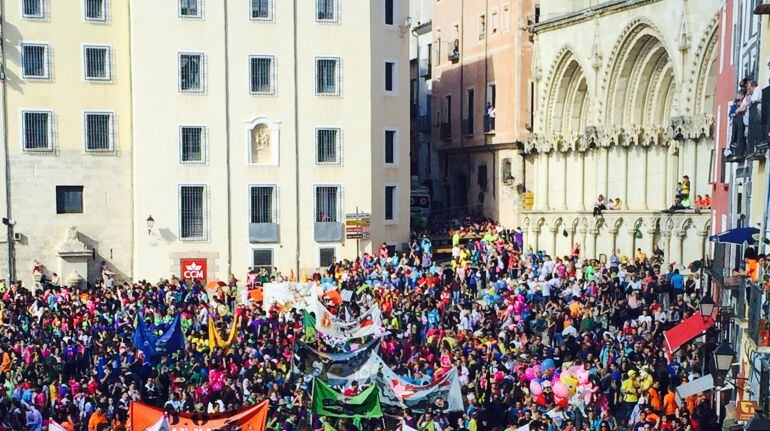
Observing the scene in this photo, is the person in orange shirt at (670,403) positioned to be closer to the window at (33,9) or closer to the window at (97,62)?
the window at (97,62)

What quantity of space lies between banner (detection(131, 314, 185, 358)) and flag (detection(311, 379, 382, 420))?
25.5 ft

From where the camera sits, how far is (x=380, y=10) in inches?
2101

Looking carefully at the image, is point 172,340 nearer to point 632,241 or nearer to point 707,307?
point 707,307

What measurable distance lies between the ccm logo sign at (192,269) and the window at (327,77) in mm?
8405

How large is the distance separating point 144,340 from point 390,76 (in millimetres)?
23832

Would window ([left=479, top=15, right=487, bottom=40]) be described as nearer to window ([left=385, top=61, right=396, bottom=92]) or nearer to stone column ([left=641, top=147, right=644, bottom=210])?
window ([left=385, top=61, right=396, bottom=92])

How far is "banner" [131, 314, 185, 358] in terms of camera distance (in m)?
32.8

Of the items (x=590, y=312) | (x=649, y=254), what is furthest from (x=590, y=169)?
(x=590, y=312)

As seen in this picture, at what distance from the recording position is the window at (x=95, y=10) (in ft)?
170

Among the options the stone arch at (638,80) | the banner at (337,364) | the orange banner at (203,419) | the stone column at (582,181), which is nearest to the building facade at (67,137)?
the stone column at (582,181)

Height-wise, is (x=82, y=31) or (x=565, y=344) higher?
(x=82, y=31)

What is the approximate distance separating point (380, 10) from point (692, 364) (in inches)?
1123

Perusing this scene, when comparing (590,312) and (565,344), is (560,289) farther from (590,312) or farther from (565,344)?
(565,344)

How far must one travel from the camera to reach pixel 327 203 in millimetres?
52969
